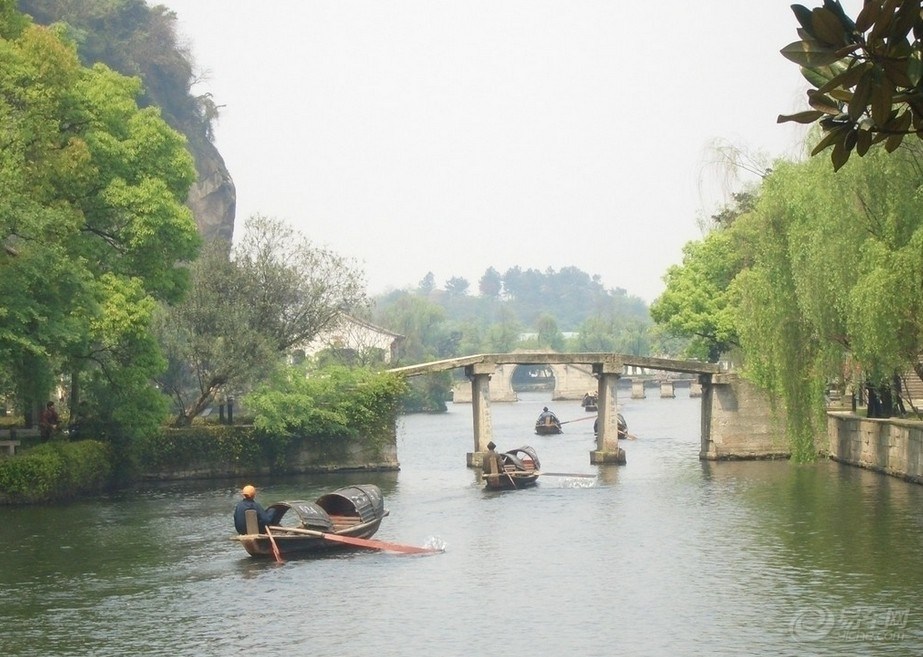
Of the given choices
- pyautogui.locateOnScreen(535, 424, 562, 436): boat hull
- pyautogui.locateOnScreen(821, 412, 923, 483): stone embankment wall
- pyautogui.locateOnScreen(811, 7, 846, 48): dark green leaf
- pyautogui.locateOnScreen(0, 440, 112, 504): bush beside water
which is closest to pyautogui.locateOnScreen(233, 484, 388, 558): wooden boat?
pyautogui.locateOnScreen(0, 440, 112, 504): bush beside water

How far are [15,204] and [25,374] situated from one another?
6.42m

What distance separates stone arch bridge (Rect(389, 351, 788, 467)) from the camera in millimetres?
59625

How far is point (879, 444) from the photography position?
48.7 metres

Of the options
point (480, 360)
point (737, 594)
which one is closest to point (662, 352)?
point (480, 360)

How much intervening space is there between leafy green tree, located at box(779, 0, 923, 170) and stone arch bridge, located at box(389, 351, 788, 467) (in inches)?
2025

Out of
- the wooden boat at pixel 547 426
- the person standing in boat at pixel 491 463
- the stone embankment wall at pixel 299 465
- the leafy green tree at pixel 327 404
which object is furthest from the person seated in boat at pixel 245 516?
the wooden boat at pixel 547 426

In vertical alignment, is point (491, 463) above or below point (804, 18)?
below

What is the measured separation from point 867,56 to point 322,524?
28.8 m

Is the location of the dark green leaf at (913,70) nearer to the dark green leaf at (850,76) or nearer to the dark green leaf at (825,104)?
the dark green leaf at (850,76)

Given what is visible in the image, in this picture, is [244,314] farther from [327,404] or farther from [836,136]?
[836,136]

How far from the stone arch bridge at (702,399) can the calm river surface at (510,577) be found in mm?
9496

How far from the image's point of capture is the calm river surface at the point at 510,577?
79.5 ft

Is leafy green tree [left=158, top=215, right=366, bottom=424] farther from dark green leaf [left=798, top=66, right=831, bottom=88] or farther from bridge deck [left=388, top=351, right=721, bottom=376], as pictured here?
dark green leaf [left=798, top=66, right=831, bottom=88]

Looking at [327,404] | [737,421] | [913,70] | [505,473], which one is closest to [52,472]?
[327,404]
